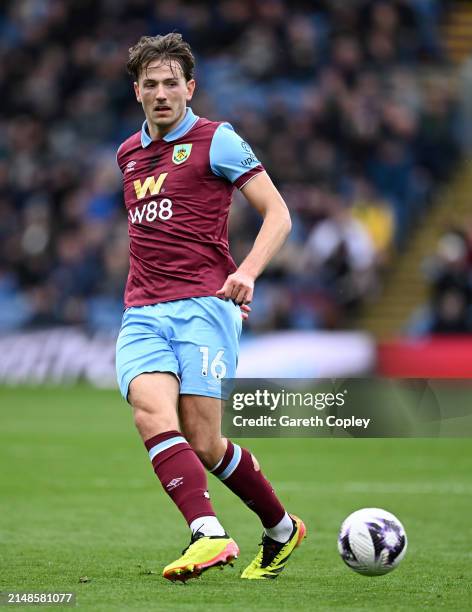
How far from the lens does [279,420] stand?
5.85 metres

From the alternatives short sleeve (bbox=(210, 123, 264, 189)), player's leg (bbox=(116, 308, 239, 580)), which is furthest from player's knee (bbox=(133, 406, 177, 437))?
short sleeve (bbox=(210, 123, 264, 189))

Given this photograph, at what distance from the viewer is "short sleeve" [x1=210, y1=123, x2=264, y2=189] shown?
18.5 ft

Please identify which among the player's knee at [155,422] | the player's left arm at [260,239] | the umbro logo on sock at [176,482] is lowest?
the umbro logo on sock at [176,482]

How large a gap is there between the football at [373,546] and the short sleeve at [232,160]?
1532mm

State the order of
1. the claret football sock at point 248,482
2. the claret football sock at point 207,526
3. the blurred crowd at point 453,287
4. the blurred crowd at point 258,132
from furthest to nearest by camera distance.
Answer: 1. the blurred crowd at point 258,132
2. the blurred crowd at point 453,287
3. the claret football sock at point 248,482
4. the claret football sock at point 207,526

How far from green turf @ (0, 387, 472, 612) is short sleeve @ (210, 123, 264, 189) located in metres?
1.71

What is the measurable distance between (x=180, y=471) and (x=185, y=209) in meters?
1.11

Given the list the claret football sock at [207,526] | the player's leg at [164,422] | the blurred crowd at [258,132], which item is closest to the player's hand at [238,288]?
the player's leg at [164,422]

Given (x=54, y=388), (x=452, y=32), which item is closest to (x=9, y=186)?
(x=54, y=388)

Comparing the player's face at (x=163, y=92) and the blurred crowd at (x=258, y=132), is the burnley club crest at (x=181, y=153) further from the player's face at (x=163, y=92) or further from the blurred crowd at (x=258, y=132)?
the blurred crowd at (x=258, y=132)

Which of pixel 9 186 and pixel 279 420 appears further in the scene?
pixel 9 186

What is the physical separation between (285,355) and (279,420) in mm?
11361

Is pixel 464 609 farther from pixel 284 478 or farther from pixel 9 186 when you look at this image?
pixel 9 186

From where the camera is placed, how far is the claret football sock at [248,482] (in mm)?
5777
